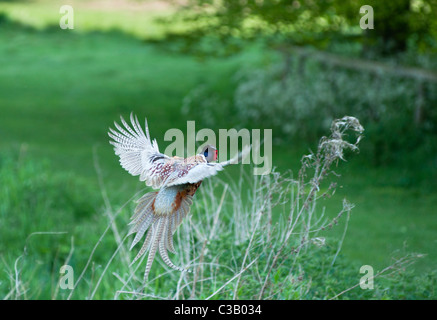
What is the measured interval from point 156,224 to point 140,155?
10.0 inches

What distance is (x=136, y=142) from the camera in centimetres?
209

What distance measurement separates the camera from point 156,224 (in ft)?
6.20

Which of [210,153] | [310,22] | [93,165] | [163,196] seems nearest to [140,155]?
[163,196]

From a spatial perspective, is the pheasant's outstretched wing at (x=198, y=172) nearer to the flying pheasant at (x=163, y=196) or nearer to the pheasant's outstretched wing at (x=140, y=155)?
the flying pheasant at (x=163, y=196)

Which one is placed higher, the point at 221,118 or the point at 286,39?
the point at 286,39

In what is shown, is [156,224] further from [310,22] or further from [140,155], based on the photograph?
[310,22]

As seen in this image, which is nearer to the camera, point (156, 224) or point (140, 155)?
point (156, 224)

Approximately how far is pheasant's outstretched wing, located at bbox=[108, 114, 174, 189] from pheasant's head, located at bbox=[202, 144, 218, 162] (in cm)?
17

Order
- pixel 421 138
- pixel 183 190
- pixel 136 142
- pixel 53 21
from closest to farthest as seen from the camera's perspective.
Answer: pixel 183 190 < pixel 136 142 < pixel 421 138 < pixel 53 21

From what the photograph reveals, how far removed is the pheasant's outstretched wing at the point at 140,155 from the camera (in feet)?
6.29

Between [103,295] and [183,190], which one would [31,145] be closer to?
[103,295]

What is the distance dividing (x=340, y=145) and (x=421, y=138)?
7.18 metres

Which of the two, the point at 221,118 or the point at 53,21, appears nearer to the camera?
the point at 221,118
